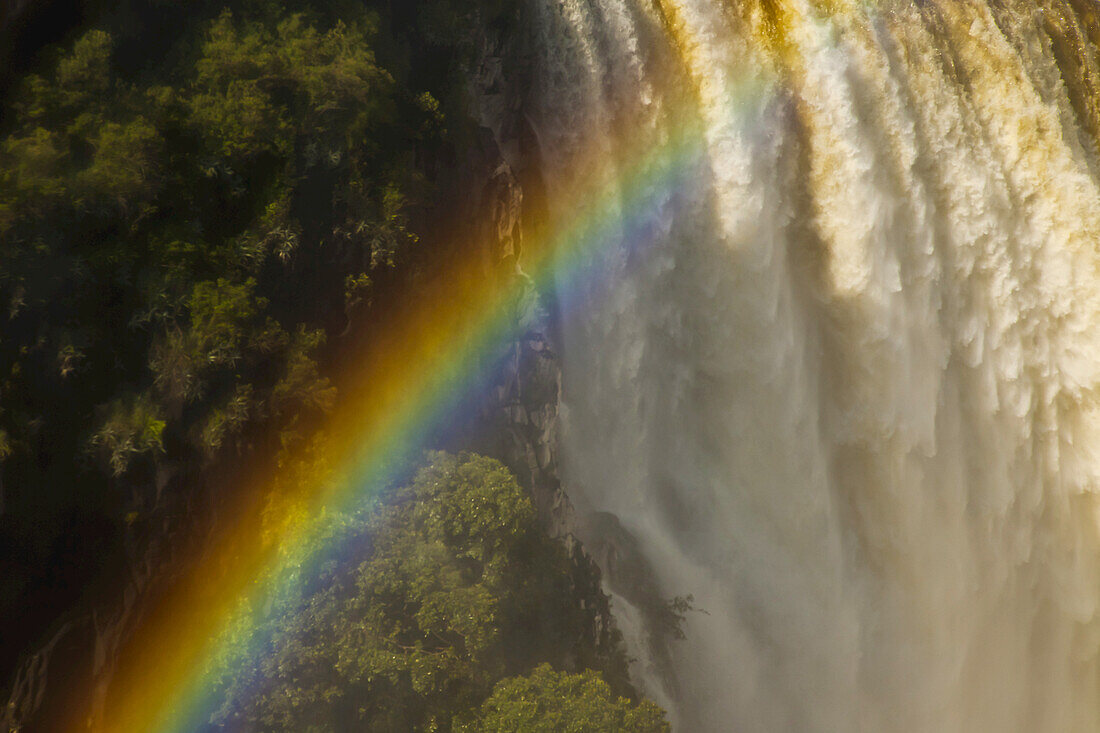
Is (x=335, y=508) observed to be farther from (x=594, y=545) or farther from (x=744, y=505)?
(x=744, y=505)

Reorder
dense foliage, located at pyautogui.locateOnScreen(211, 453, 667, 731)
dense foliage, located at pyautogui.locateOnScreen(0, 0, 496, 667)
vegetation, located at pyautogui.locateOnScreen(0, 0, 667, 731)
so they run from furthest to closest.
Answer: dense foliage, located at pyautogui.locateOnScreen(211, 453, 667, 731) < vegetation, located at pyautogui.locateOnScreen(0, 0, 667, 731) < dense foliage, located at pyautogui.locateOnScreen(0, 0, 496, 667)

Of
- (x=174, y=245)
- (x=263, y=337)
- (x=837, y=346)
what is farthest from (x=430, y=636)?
(x=837, y=346)

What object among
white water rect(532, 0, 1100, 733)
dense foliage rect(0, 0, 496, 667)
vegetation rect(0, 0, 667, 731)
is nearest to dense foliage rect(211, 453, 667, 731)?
vegetation rect(0, 0, 667, 731)

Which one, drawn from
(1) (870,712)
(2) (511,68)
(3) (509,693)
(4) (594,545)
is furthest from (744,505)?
(2) (511,68)

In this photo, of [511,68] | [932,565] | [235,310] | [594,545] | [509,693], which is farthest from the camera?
[932,565]

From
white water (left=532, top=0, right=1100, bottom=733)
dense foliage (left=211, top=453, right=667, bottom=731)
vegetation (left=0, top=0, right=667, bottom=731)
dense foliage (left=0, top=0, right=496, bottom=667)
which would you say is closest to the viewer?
dense foliage (left=0, top=0, right=496, bottom=667)

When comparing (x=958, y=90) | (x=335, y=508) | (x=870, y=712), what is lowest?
(x=870, y=712)

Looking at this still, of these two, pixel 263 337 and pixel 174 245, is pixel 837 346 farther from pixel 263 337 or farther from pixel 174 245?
pixel 174 245

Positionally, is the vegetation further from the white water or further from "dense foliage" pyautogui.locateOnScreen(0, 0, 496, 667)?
the white water
